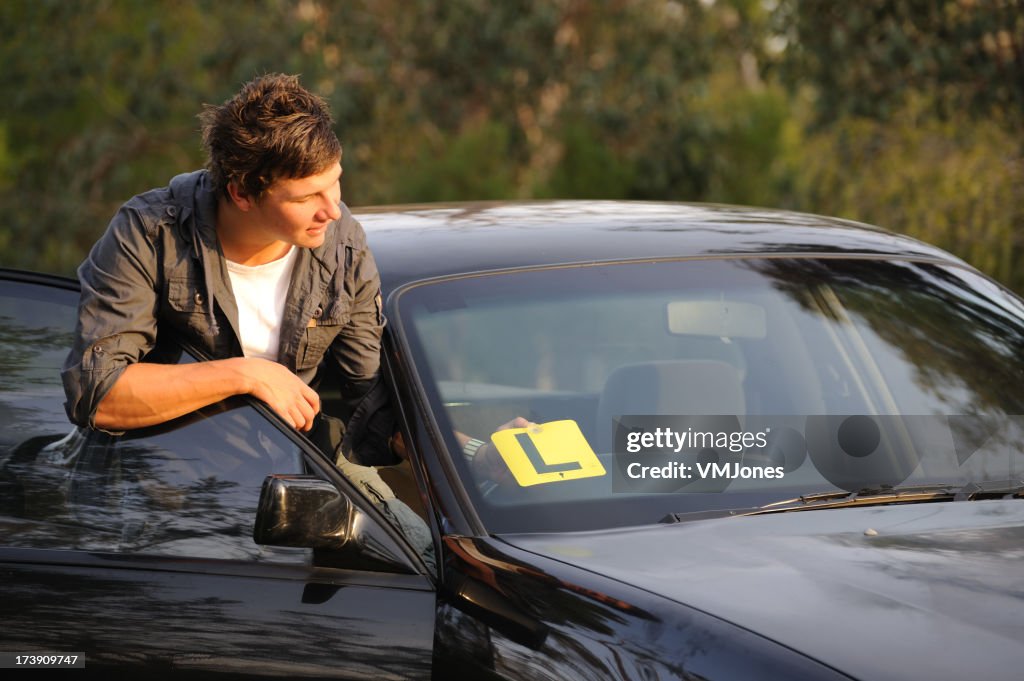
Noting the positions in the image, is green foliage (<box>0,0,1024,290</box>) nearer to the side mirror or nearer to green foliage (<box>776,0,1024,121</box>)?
green foliage (<box>776,0,1024,121</box>)

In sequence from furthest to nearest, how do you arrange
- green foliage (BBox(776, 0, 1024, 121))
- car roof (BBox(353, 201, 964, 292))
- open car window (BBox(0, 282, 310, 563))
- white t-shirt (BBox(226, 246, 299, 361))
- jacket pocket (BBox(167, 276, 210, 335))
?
green foliage (BBox(776, 0, 1024, 121))
car roof (BBox(353, 201, 964, 292))
white t-shirt (BBox(226, 246, 299, 361))
jacket pocket (BBox(167, 276, 210, 335))
open car window (BBox(0, 282, 310, 563))

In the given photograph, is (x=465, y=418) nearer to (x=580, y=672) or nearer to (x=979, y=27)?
(x=580, y=672)

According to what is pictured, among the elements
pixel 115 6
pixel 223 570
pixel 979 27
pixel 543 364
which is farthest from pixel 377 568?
pixel 115 6

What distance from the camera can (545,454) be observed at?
2811mm

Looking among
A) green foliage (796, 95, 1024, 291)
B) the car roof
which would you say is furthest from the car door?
green foliage (796, 95, 1024, 291)

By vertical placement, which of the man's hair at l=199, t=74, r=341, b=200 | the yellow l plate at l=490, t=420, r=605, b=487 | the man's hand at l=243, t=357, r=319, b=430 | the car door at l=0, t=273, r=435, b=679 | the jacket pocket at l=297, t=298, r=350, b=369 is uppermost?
the man's hair at l=199, t=74, r=341, b=200

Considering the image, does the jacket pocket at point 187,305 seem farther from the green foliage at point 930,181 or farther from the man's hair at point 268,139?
the green foliage at point 930,181

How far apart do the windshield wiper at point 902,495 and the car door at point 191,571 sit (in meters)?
0.73

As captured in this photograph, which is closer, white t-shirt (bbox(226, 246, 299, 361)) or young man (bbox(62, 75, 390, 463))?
young man (bbox(62, 75, 390, 463))

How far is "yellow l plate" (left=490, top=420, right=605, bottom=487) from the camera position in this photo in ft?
9.00

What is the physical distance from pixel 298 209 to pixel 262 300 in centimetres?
25

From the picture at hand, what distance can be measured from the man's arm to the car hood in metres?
0.55

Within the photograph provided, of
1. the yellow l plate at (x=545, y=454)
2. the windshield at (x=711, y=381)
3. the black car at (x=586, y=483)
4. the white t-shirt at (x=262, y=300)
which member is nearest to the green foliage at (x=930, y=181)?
the windshield at (x=711, y=381)

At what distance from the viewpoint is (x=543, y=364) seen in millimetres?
3096
